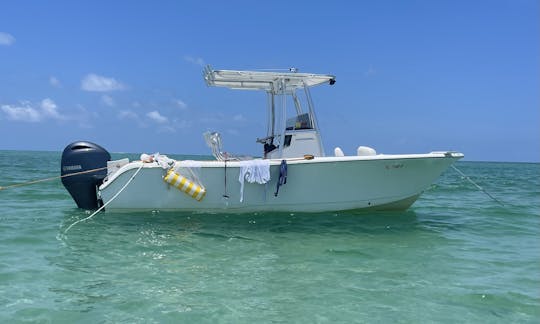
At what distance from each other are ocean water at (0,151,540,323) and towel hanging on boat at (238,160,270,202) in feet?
2.99

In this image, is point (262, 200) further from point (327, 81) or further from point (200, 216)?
point (327, 81)

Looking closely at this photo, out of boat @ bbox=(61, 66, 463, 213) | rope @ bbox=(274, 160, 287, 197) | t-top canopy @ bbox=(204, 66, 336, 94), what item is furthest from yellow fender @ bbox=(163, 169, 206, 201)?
t-top canopy @ bbox=(204, 66, 336, 94)

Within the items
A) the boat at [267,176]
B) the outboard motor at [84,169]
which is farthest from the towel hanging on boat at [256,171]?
the outboard motor at [84,169]

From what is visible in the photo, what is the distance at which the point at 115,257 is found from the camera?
6.34m

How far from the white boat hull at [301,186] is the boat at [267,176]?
0.06 ft

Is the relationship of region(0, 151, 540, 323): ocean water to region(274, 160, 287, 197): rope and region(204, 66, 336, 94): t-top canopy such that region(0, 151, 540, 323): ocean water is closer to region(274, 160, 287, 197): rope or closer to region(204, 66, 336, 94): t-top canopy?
region(274, 160, 287, 197): rope

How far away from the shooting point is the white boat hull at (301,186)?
8750mm

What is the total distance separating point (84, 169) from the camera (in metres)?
9.62

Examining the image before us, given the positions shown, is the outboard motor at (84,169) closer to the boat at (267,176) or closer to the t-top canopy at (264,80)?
the boat at (267,176)

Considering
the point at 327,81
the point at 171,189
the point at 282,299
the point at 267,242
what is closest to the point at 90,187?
the point at 171,189

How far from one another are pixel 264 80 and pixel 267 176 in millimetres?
2371

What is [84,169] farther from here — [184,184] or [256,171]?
[256,171]

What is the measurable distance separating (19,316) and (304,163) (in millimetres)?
5597

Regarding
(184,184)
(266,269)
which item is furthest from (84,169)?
(266,269)
